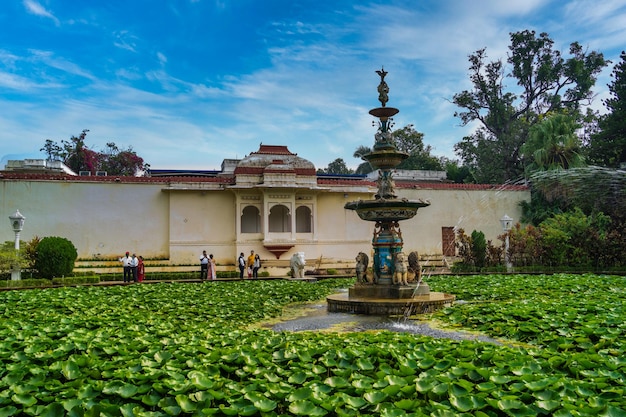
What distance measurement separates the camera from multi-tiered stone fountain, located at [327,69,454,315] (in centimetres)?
939

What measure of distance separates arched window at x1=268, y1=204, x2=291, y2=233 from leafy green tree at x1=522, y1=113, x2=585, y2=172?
12431 mm

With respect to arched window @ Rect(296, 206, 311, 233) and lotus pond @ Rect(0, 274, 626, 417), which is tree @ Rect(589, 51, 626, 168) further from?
lotus pond @ Rect(0, 274, 626, 417)

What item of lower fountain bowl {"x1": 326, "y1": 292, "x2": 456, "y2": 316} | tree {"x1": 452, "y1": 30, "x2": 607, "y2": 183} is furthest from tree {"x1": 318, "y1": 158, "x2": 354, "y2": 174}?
lower fountain bowl {"x1": 326, "y1": 292, "x2": 456, "y2": 316}

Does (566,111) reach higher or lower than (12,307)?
higher

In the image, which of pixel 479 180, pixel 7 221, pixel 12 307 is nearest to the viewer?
pixel 12 307

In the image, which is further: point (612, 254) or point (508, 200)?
point (508, 200)

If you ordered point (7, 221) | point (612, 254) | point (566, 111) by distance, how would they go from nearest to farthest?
point (612, 254)
point (7, 221)
point (566, 111)

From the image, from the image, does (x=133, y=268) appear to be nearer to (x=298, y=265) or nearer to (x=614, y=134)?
(x=298, y=265)

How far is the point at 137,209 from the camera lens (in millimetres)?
21828

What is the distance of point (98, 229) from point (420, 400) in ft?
65.0

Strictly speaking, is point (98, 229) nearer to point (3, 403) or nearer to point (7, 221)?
point (7, 221)

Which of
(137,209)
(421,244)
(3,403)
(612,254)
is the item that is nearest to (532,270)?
(612,254)

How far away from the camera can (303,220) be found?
2455cm

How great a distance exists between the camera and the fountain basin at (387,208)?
10539mm
